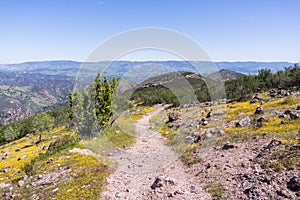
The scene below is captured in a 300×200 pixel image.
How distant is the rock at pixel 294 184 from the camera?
481 inches

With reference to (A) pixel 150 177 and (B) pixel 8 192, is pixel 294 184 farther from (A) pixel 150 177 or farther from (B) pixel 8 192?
(B) pixel 8 192

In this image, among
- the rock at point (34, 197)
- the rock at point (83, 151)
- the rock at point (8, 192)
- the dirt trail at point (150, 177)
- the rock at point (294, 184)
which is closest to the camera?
the rock at point (294, 184)

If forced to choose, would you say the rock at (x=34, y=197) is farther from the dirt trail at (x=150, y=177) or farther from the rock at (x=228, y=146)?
the rock at (x=228, y=146)

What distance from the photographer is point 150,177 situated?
1917cm

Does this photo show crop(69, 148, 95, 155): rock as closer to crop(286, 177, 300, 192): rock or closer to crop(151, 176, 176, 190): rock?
crop(151, 176, 176, 190): rock

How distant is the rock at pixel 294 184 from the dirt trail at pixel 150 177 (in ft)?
15.9

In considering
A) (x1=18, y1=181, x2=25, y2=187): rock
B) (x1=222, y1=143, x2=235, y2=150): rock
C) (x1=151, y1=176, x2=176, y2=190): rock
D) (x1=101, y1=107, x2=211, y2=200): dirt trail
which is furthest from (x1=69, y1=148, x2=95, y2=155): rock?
(x1=222, y1=143, x2=235, y2=150): rock

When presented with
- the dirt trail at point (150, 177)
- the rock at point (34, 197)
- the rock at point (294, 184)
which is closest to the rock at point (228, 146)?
the dirt trail at point (150, 177)

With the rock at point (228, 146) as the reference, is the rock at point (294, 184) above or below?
Answer: above

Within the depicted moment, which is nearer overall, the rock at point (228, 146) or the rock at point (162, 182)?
the rock at point (162, 182)

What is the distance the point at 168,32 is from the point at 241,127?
1607cm

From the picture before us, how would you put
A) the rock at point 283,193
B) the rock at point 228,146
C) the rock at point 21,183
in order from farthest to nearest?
the rock at point 228,146, the rock at point 21,183, the rock at point 283,193

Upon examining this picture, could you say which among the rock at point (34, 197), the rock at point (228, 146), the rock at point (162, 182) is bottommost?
the rock at point (34, 197)

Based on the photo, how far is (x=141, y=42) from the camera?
27547mm
